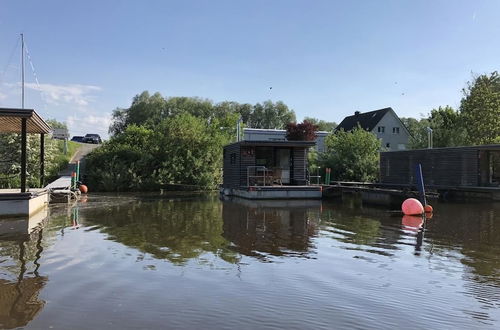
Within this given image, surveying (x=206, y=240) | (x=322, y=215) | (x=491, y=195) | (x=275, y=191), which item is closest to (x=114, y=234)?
(x=206, y=240)

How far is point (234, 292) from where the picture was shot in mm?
6594

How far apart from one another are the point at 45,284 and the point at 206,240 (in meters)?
4.75

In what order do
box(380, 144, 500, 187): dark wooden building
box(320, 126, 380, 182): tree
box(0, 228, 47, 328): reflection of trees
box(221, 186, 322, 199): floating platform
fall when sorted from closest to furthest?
box(0, 228, 47, 328): reflection of trees, box(221, 186, 322, 199): floating platform, box(380, 144, 500, 187): dark wooden building, box(320, 126, 380, 182): tree

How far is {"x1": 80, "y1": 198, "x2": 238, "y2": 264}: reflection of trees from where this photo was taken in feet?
31.9

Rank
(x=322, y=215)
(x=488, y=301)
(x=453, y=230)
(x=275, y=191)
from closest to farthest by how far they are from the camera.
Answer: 1. (x=488, y=301)
2. (x=453, y=230)
3. (x=322, y=215)
4. (x=275, y=191)

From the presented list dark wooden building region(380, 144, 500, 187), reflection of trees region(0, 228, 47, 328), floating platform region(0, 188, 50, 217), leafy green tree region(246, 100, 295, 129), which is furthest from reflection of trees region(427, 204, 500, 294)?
leafy green tree region(246, 100, 295, 129)

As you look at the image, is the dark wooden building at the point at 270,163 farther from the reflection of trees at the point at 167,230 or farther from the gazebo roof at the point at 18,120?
the gazebo roof at the point at 18,120

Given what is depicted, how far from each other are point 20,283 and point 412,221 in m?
12.7

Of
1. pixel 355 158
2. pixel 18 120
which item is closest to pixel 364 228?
pixel 18 120

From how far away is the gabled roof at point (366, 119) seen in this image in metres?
54.2

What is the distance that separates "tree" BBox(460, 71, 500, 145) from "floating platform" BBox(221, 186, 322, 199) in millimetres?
21773

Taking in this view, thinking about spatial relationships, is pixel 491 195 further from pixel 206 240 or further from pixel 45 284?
pixel 45 284

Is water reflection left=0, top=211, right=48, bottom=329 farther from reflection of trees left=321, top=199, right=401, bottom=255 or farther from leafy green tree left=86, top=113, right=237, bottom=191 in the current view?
leafy green tree left=86, top=113, right=237, bottom=191

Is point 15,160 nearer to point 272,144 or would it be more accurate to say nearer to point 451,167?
point 272,144
